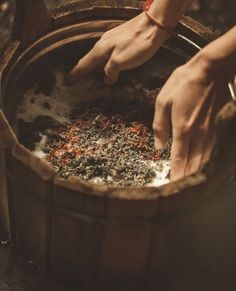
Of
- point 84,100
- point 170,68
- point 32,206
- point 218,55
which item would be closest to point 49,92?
point 84,100

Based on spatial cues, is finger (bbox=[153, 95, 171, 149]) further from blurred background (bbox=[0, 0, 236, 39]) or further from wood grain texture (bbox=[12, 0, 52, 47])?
blurred background (bbox=[0, 0, 236, 39])

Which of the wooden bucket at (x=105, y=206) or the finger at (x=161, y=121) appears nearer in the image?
the wooden bucket at (x=105, y=206)

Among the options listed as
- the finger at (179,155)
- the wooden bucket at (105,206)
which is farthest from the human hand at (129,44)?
the finger at (179,155)

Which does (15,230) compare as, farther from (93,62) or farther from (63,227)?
(93,62)

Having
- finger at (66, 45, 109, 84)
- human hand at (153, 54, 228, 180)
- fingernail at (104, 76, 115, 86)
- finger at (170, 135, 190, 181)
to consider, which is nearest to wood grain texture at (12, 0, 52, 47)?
finger at (66, 45, 109, 84)

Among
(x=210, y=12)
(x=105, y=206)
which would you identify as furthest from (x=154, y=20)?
(x=210, y=12)

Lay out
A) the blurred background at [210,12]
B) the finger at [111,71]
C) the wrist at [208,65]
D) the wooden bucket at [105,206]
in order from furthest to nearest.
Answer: the blurred background at [210,12] < the finger at [111,71] < the wrist at [208,65] < the wooden bucket at [105,206]

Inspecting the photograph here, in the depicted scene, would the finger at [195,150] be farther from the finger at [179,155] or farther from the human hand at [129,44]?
the human hand at [129,44]
